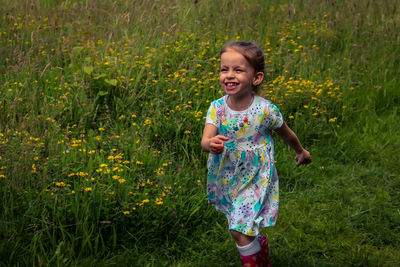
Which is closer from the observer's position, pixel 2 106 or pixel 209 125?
pixel 209 125

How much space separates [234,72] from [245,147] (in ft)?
1.41

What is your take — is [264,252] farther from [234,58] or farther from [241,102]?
[234,58]

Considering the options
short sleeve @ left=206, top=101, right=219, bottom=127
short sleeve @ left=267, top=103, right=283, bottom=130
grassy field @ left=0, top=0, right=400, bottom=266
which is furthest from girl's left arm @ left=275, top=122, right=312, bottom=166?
grassy field @ left=0, top=0, right=400, bottom=266

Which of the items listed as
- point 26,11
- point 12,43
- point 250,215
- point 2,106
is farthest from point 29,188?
point 26,11

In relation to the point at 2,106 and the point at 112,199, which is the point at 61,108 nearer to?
the point at 2,106

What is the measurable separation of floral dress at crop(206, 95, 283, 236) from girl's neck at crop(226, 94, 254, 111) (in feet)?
0.08

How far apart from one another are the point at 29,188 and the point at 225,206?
1.25 metres

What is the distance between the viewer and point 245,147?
2.88 m

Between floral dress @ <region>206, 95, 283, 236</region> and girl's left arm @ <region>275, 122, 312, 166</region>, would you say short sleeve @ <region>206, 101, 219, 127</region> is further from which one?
girl's left arm @ <region>275, 122, 312, 166</region>

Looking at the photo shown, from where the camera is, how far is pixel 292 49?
5.88 metres

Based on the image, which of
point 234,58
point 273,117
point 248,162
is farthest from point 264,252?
point 234,58

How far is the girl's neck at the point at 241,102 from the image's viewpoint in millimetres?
2871

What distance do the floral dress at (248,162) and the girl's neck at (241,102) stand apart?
23 millimetres

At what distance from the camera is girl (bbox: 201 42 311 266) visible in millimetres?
2773
